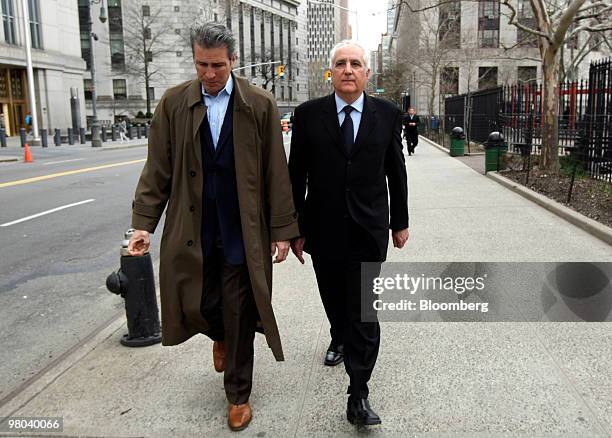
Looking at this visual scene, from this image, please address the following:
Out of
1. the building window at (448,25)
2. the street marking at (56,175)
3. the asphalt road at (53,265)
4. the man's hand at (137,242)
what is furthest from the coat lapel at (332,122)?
the building window at (448,25)

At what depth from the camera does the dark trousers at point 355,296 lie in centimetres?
320

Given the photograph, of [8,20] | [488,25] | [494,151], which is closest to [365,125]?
[494,151]

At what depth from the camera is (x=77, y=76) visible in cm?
4841

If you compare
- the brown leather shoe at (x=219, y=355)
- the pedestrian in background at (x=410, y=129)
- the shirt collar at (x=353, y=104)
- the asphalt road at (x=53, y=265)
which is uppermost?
the shirt collar at (x=353, y=104)

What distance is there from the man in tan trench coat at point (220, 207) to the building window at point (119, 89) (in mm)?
80712

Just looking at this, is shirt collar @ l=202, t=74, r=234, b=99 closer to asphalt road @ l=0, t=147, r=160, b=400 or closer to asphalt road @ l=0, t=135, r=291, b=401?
asphalt road @ l=0, t=135, r=291, b=401

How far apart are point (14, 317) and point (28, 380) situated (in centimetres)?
172

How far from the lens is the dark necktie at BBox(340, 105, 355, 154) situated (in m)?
3.27

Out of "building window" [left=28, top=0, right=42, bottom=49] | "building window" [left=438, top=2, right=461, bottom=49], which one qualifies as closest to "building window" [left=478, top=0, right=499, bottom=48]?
"building window" [left=438, top=2, right=461, bottom=49]

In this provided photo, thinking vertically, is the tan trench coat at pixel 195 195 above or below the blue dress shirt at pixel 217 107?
below

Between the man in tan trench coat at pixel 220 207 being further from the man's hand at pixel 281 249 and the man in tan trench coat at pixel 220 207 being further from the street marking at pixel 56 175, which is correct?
the street marking at pixel 56 175

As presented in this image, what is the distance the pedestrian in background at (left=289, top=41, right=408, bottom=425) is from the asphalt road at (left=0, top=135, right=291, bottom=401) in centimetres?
220

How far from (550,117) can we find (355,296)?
37.9 feet

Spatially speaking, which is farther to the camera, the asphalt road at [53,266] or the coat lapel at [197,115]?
the asphalt road at [53,266]
